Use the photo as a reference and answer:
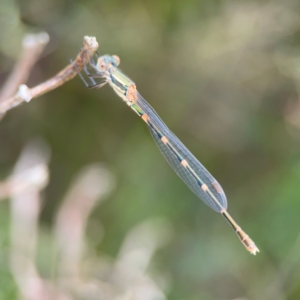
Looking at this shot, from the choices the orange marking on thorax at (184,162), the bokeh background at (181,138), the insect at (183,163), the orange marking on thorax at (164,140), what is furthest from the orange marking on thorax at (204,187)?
the bokeh background at (181,138)

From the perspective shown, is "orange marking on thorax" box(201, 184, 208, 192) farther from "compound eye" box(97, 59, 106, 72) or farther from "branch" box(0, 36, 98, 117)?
"branch" box(0, 36, 98, 117)

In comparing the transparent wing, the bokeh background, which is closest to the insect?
the transparent wing

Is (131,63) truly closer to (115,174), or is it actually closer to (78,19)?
(78,19)

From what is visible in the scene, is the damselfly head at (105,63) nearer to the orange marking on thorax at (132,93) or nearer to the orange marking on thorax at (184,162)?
the orange marking on thorax at (132,93)

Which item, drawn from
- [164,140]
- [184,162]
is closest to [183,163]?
[184,162]

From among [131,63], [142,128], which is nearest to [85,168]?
[142,128]

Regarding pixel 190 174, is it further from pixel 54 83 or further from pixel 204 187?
pixel 54 83
